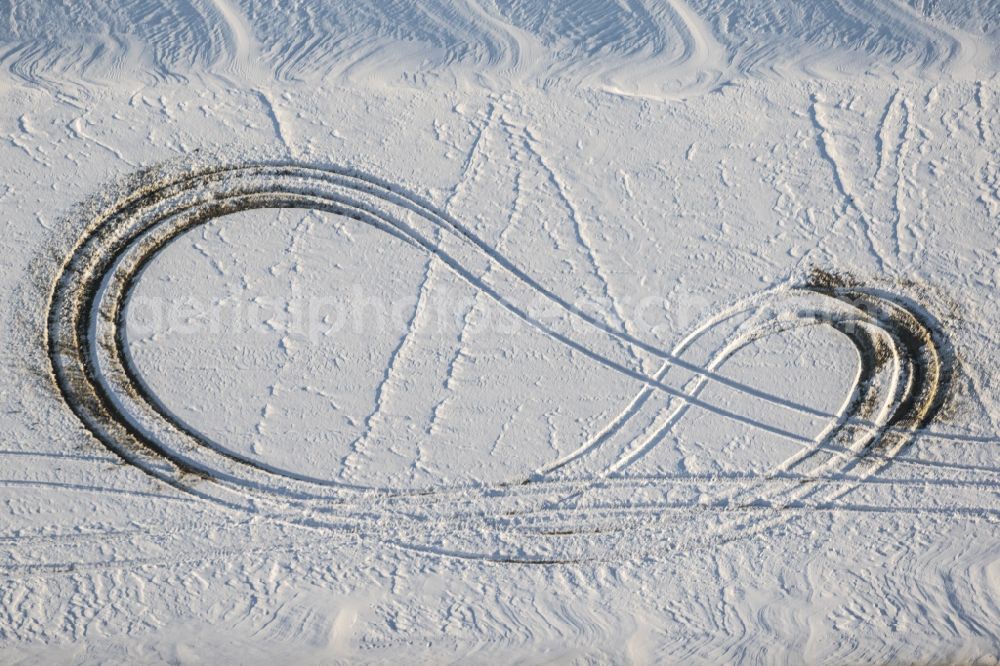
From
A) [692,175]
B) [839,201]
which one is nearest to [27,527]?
[692,175]

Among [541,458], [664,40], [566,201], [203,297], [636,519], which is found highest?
[664,40]

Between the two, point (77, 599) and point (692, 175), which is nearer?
point (77, 599)

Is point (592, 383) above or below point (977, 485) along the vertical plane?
above

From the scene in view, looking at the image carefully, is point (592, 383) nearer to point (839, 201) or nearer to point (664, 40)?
point (839, 201)
